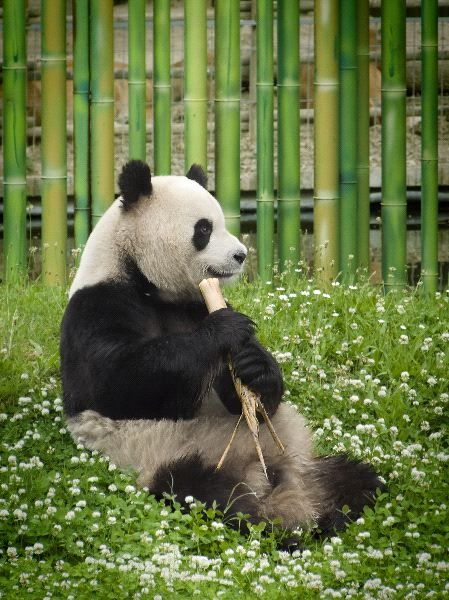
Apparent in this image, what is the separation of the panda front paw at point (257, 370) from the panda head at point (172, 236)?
343mm

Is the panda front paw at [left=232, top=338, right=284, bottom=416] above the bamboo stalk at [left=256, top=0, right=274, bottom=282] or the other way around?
the other way around

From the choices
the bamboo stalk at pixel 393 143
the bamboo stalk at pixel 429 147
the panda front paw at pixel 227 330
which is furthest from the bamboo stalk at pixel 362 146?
the panda front paw at pixel 227 330

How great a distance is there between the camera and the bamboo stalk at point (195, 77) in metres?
5.96

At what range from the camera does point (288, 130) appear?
6.12 meters

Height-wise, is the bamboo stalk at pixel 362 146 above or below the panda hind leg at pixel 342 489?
above

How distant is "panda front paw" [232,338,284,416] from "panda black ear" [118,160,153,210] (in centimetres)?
66

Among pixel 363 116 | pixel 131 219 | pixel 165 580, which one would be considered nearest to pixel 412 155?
pixel 363 116

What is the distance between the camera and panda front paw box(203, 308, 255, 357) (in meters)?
3.70

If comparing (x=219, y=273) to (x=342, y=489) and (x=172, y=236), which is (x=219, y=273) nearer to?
(x=172, y=236)

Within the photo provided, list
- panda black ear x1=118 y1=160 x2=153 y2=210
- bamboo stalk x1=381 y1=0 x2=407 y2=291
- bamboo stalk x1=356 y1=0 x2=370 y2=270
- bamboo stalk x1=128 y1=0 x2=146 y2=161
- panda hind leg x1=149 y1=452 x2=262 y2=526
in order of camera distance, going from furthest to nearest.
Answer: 1. bamboo stalk x1=356 y1=0 x2=370 y2=270
2. bamboo stalk x1=381 y1=0 x2=407 y2=291
3. bamboo stalk x1=128 y1=0 x2=146 y2=161
4. panda black ear x1=118 y1=160 x2=153 y2=210
5. panda hind leg x1=149 y1=452 x2=262 y2=526

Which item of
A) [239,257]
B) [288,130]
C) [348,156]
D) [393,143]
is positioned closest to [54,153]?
[288,130]

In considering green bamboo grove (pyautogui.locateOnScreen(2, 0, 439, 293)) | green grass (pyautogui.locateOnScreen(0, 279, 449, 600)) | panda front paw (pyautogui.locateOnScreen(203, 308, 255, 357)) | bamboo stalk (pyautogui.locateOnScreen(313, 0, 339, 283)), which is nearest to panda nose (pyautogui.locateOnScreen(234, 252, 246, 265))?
panda front paw (pyautogui.locateOnScreen(203, 308, 255, 357))

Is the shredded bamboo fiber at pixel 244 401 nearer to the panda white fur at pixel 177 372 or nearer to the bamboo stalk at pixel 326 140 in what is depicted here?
the panda white fur at pixel 177 372

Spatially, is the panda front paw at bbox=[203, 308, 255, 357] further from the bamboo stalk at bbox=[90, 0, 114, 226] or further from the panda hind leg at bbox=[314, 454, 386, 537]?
the bamboo stalk at bbox=[90, 0, 114, 226]
